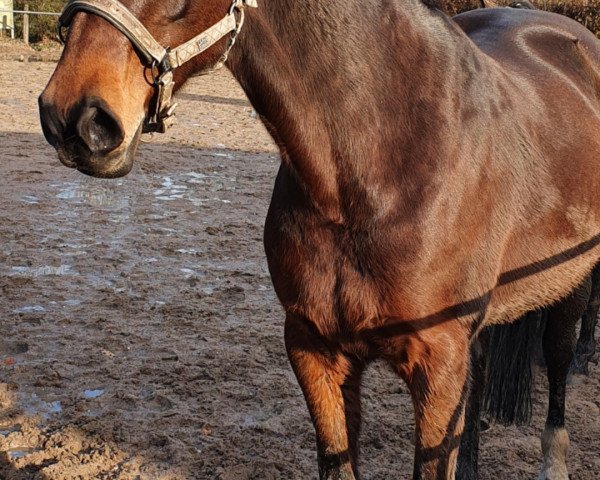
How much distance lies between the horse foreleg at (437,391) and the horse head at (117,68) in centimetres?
100

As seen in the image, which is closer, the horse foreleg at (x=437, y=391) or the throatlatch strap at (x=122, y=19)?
the throatlatch strap at (x=122, y=19)

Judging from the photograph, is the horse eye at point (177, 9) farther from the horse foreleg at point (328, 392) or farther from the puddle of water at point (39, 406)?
the puddle of water at point (39, 406)

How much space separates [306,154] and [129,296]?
9.77ft

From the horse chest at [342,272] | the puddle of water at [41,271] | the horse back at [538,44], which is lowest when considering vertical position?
the puddle of water at [41,271]

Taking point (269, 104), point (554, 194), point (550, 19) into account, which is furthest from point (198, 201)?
point (269, 104)

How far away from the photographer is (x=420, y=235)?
7.12ft

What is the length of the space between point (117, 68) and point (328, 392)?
4.13 ft

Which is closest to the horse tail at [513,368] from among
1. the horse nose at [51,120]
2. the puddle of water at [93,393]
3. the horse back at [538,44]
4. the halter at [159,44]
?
the horse back at [538,44]

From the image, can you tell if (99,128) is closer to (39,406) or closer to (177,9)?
(177,9)

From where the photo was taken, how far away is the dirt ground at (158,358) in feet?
10.7

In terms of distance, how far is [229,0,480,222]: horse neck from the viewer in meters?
1.95

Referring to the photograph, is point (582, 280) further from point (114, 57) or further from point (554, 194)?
point (114, 57)

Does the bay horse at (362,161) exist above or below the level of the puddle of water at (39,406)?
above

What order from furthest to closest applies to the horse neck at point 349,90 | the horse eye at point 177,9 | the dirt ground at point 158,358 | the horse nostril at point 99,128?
the dirt ground at point 158,358, the horse neck at point 349,90, the horse eye at point 177,9, the horse nostril at point 99,128
